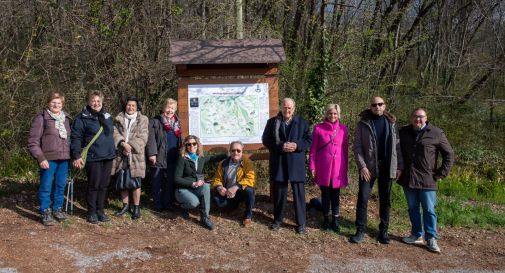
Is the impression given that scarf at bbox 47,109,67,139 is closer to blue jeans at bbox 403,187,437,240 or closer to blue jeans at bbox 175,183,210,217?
blue jeans at bbox 175,183,210,217

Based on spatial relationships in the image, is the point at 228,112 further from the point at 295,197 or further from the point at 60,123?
the point at 60,123

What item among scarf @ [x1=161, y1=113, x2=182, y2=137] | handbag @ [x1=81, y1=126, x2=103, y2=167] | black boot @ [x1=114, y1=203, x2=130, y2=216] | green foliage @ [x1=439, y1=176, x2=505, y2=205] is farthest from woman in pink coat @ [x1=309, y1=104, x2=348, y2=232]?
green foliage @ [x1=439, y1=176, x2=505, y2=205]

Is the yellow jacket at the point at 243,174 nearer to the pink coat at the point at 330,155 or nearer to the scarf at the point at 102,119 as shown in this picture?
the pink coat at the point at 330,155

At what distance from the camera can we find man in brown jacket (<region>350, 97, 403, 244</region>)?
556 centimetres

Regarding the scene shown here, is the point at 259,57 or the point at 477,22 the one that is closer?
the point at 259,57

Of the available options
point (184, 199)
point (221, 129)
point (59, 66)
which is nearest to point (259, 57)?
point (221, 129)

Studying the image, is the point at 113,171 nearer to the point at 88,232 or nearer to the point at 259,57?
the point at 88,232

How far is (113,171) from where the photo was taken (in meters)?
6.08

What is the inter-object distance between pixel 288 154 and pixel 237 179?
0.80 m

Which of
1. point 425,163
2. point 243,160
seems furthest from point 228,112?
point 425,163

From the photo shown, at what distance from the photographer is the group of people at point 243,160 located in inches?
220

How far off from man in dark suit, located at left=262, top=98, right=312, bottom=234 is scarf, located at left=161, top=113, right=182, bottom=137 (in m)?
1.28

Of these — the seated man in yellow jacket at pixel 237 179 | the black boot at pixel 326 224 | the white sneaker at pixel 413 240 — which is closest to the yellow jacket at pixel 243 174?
the seated man in yellow jacket at pixel 237 179

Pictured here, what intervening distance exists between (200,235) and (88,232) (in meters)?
1.34
